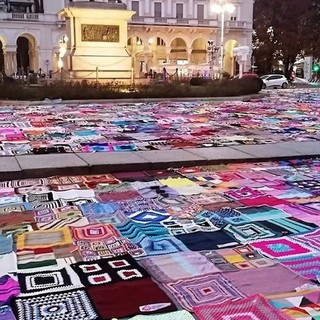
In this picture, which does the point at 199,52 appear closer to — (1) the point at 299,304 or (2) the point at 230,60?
(2) the point at 230,60

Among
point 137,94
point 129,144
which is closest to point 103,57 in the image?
point 137,94

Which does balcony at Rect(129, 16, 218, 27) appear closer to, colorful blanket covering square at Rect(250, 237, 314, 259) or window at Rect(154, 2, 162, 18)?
window at Rect(154, 2, 162, 18)

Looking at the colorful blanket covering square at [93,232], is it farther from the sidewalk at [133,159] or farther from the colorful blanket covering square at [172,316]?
the sidewalk at [133,159]

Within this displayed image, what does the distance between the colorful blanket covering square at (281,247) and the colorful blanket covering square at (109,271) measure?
3.36ft

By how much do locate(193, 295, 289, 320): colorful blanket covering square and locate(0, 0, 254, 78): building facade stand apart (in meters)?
51.4

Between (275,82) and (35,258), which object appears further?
(275,82)

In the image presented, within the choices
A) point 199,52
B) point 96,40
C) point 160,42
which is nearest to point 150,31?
point 160,42

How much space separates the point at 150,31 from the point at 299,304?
58839 millimetres

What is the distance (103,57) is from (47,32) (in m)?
34.6

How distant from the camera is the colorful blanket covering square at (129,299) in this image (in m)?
3.31

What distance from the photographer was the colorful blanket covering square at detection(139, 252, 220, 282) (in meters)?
3.89

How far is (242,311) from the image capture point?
10.8 ft

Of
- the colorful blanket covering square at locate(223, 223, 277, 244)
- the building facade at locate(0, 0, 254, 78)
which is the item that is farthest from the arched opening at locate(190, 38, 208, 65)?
the colorful blanket covering square at locate(223, 223, 277, 244)

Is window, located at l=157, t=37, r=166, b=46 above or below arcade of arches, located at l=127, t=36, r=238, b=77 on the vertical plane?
above
